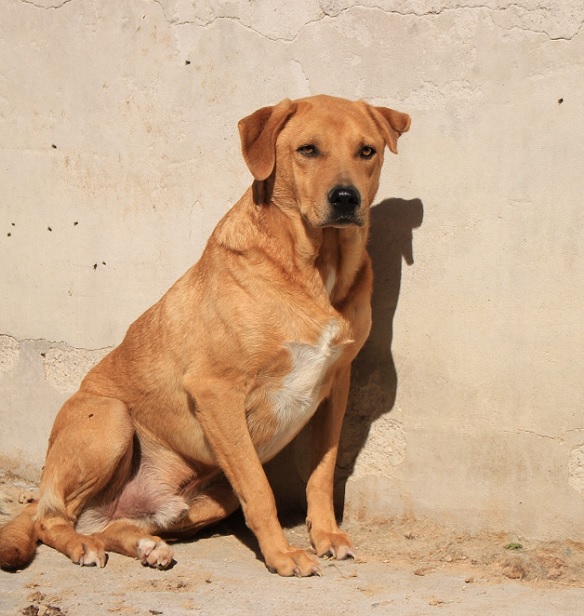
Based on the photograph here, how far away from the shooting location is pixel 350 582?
4.05 metres

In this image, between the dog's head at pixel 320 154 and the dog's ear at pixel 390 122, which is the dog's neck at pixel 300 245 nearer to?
the dog's head at pixel 320 154

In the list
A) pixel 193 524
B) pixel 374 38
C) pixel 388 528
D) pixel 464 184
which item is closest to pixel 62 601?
pixel 193 524

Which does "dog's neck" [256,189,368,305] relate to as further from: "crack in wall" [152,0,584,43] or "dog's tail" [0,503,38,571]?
"dog's tail" [0,503,38,571]

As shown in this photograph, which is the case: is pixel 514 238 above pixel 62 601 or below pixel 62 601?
above

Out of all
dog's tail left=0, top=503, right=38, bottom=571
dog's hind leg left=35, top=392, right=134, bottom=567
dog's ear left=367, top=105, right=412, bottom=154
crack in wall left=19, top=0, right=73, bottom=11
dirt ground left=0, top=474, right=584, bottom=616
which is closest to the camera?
dirt ground left=0, top=474, right=584, bottom=616

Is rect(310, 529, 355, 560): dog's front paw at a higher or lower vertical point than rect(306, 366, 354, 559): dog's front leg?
lower

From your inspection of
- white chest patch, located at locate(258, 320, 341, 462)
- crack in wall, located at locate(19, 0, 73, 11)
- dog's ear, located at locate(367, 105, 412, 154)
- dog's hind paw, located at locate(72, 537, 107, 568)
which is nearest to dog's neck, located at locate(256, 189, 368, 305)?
white chest patch, located at locate(258, 320, 341, 462)

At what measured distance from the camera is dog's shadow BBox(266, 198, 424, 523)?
15.8 feet

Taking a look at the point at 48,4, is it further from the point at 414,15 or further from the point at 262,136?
the point at 414,15

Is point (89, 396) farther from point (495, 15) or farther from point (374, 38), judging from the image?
point (495, 15)

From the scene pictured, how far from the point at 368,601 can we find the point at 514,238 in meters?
1.84

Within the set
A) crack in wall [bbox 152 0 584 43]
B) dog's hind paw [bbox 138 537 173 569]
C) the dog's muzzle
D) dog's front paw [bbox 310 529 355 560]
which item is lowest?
dog's hind paw [bbox 138 537 173 569]

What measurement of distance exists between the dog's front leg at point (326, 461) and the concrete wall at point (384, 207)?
27cm

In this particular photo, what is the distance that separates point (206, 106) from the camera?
5.27 meters
